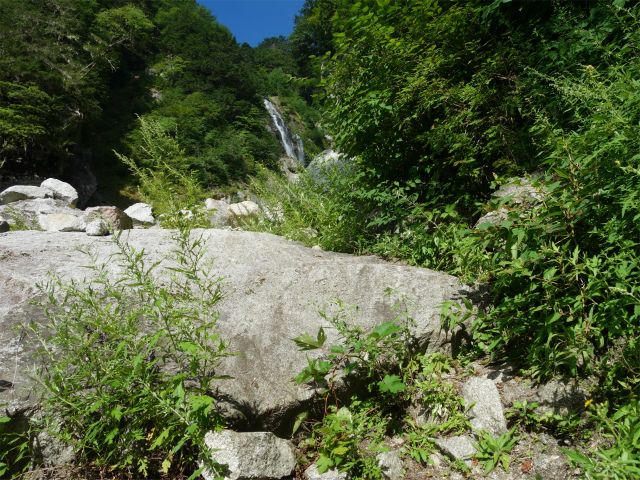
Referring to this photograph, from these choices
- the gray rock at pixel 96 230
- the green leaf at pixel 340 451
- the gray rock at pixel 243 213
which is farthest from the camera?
the gray rock at pixel 243 213

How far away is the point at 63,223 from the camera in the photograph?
489 centimetres

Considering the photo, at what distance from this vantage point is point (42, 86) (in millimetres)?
17047

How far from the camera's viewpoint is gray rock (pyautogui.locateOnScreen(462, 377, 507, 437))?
2.06m

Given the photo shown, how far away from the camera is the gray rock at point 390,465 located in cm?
202

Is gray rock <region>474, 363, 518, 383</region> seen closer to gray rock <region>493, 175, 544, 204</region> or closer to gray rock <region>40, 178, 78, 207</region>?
gray rock <region>493, 175, 544, 204</region>

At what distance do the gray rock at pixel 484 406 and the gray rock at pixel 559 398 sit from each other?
212 mm

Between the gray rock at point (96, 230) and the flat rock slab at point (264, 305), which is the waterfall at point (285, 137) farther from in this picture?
the flat rock slab at point (264, 305)

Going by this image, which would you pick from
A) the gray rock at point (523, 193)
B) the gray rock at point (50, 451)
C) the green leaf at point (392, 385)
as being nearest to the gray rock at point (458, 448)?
the green leaf at point (392, 385)

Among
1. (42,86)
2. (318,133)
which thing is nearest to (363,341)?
(42,86)

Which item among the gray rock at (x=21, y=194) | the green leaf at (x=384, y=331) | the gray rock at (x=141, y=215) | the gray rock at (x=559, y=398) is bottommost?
the gray rock at (x=559, y=398)

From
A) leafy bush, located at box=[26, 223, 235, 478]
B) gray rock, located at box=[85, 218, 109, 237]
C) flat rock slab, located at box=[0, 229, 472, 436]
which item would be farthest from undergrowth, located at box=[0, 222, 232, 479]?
gray rock, located at box=[85, 218, 109, 237]

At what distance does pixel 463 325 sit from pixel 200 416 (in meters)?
1.94

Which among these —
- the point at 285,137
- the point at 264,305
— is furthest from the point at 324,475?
the point at 285,137

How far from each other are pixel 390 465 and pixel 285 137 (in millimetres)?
31291
